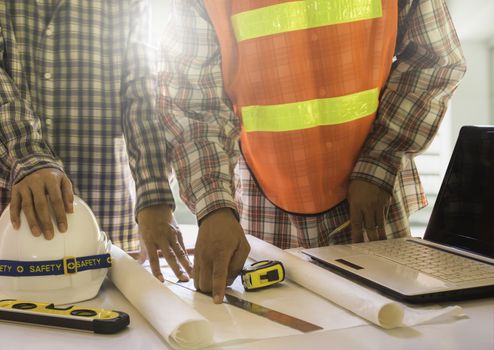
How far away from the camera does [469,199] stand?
106 cm

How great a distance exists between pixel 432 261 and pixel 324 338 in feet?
1.13

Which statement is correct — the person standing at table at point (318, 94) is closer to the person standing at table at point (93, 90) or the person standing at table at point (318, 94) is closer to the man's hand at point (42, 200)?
the person standing at table at point (93, 90)

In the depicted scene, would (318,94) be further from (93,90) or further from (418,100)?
(93,90)

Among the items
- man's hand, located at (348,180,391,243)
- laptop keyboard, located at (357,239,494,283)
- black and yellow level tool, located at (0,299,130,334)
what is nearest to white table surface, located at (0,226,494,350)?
black and yellow level tool, located at (0,299,130,334)

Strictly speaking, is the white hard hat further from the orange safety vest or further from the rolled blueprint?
the orange safety vest

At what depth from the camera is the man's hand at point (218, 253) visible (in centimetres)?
91

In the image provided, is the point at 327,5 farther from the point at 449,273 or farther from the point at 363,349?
the point at 363,349

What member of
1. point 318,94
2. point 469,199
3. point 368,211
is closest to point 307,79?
point 318,94

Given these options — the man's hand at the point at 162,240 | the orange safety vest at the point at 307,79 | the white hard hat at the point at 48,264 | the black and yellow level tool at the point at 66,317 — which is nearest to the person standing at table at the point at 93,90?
the man's hand at the point at 162,240

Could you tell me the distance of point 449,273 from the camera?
0.88 m

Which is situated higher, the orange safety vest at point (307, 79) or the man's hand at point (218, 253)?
the orange safety vest at point (307, 79)

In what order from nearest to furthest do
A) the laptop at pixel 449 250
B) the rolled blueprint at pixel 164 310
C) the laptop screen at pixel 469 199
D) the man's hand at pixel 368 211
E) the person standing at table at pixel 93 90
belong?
the rolled blueprint at pixel 164 310 < the laptop at pixel 449 250 < the laptop screen at pixel 469 199 < the man's hand at pixel 368 211 < the person standing at table at pixel 93 90

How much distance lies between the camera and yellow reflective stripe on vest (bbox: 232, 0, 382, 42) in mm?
1247

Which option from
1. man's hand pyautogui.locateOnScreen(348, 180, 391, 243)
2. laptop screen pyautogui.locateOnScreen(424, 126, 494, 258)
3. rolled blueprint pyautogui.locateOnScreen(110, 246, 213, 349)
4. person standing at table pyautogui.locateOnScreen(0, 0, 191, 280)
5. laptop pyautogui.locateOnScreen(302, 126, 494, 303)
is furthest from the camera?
person standing at table pyautogui.locateOnScreen(0, 0, 191, 280)
